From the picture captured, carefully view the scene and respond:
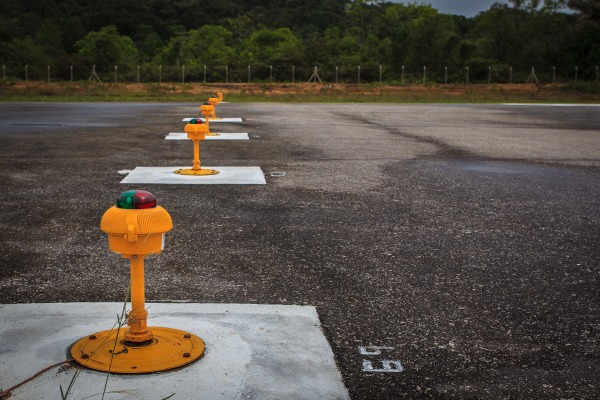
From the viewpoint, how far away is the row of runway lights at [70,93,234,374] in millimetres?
3506

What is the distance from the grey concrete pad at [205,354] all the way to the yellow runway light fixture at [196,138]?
15.0ft

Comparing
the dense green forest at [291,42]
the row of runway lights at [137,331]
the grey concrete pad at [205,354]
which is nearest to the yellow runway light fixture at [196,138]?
the grey concrete pad at [205,354]

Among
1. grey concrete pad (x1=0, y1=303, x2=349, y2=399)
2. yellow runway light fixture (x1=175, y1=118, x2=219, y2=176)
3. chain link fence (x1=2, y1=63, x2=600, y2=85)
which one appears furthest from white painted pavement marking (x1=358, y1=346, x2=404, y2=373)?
chain link fence (x1=2, y1=63, x2=600, y2=85)

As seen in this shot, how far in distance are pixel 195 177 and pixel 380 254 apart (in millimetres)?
4340

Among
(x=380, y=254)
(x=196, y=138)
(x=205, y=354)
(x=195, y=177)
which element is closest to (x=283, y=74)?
(x=195, y=177)

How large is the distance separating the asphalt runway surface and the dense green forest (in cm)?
4757

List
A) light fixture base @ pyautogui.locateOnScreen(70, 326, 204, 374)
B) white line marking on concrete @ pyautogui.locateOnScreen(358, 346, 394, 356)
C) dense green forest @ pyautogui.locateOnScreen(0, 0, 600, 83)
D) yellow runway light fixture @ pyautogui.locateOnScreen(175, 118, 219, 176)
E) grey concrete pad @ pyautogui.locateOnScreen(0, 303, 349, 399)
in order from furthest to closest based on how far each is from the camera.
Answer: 1. dense green forest @ pyautogui.locateOnScreen(0, 0, 600, 83)
2. yellow runway light fixture @ pyautogui.locateOnScreen(175, 118, 219, 176)
3. white line marking on concrete @ pyautogui.locateOnScreen(358, 346, 394, 356)
4. light fixture base @ pyautogui.locateOnScreen(70, 326, 204, 374)
5. grey concrete pad @ pyautogui.locateOnScreen(0, 303, 349, 399)

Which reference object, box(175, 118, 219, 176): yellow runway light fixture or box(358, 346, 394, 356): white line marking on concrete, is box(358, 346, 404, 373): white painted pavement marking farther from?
box(175, 118, 219, 176): yellow runway light fixture

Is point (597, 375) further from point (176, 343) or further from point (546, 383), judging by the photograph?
point (176, 343)

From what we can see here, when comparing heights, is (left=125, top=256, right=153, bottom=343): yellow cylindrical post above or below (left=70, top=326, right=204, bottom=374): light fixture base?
above

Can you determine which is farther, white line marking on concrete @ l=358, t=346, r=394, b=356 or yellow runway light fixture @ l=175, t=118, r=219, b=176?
yellow runway light fixture @ l=175, t=118, r=219, b=176

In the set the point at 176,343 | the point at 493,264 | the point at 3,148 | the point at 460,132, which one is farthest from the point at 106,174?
the point at 460,132

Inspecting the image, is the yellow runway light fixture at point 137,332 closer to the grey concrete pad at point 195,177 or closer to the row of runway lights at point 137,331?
the row of runway lights at point 137,331

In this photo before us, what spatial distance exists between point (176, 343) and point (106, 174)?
22.8 feet
